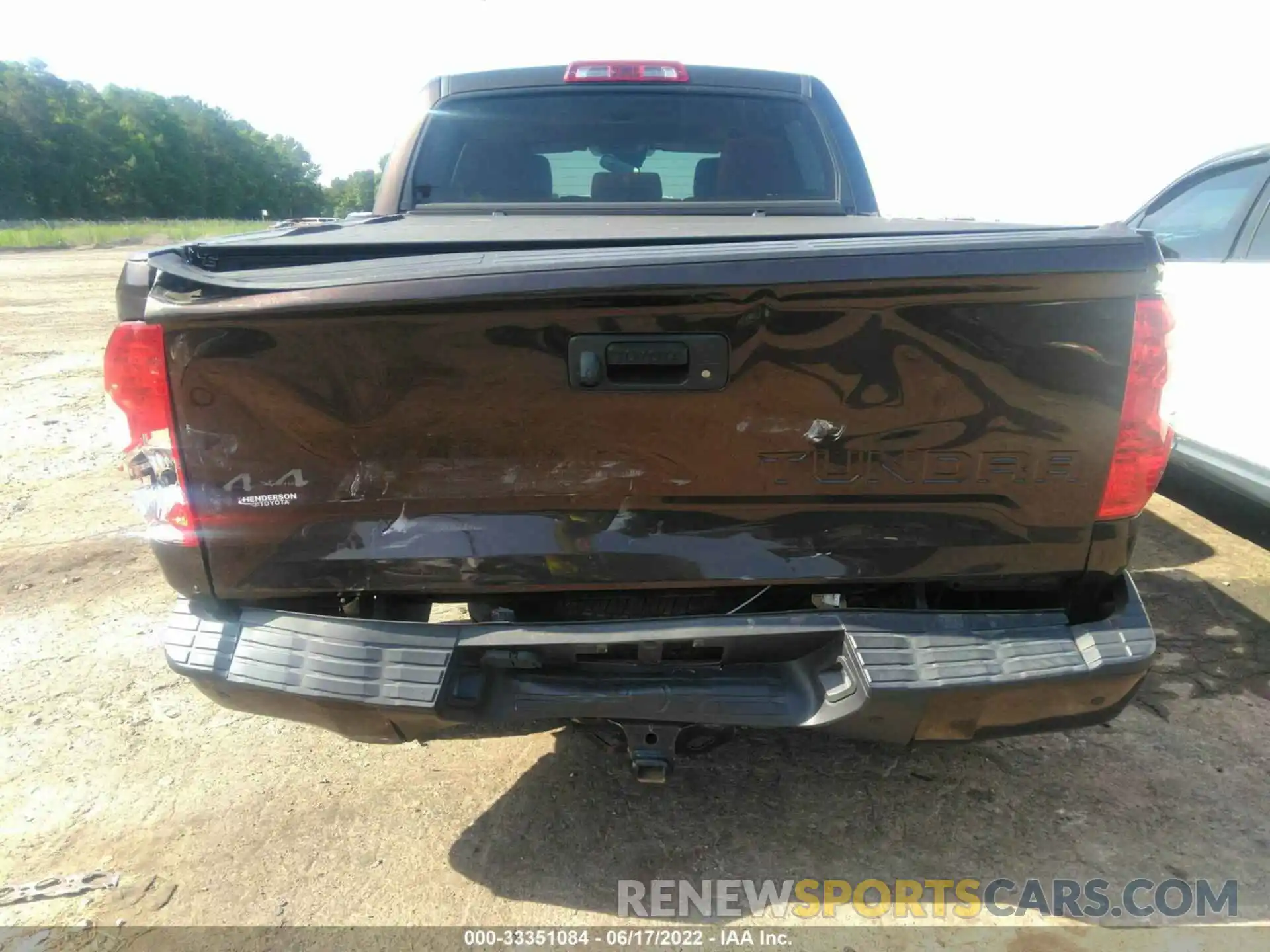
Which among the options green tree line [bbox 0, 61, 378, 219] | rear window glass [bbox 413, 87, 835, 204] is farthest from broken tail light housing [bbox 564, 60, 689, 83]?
green tree line [bbox 0, 61, 378, 219]

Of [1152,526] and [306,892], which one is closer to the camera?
[306,892]

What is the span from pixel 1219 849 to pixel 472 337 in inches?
98.2

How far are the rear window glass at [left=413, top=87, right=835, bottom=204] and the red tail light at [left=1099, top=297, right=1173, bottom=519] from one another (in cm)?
207

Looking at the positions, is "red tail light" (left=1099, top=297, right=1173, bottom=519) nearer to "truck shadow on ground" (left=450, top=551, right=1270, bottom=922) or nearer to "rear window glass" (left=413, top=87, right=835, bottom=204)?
"truck shadow on ground" (left=450, top=551, right=1270, bottom=922)

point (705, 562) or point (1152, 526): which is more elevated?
point (705, 562)

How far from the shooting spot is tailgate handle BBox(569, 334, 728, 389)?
5.66 feet

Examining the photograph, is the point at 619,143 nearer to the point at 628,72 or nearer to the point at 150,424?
the point at 628,72

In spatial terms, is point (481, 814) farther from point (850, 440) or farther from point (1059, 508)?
point (1059, 508)

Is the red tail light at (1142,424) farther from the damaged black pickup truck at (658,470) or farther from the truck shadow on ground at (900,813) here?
the truck shadow on ground at (900,813)

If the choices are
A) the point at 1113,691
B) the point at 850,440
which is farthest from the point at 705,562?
the point at 1113,691

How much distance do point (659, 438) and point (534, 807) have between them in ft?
4.56

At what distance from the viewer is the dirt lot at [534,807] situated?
2213mm

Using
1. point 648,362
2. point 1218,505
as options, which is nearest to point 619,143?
point 648,362

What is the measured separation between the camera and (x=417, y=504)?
184 centimetres
